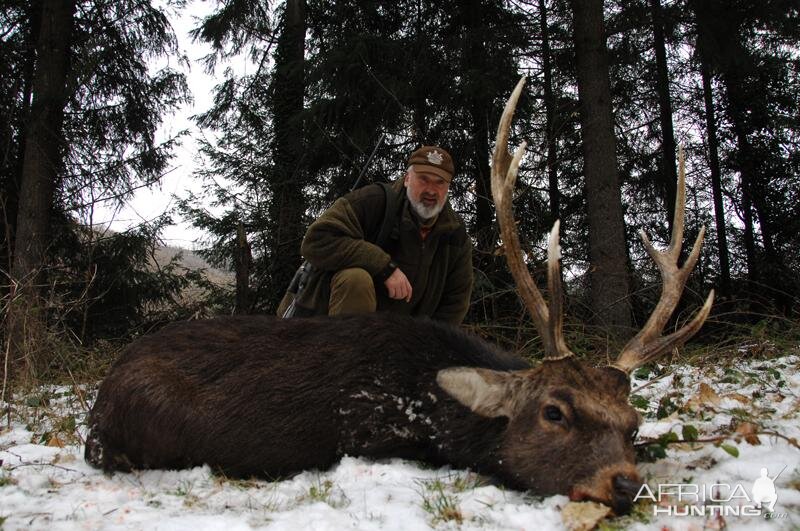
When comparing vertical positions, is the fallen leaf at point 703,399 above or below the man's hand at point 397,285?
below

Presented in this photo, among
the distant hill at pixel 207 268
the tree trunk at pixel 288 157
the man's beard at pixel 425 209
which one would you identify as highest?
the tree trunk at pixel 288 157

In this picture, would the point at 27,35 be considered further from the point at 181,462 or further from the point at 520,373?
the point at 520,373

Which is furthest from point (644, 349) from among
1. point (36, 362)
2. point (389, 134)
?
point (389, 134)

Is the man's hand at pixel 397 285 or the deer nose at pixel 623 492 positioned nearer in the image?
the deer nose at pixel 623 492

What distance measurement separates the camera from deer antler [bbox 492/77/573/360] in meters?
3.00

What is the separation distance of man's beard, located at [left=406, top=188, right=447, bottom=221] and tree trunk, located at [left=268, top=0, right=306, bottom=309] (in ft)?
18.0

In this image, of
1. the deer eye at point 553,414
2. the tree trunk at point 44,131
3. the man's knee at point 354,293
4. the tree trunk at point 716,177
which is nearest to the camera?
the deer eye at point 553,414

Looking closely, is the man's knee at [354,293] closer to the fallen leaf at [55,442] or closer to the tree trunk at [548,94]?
the fallen leaf at [55,442]

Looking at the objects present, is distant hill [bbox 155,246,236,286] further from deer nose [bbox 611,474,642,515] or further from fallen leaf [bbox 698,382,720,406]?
deer nose [bbox 611,474,642,515]

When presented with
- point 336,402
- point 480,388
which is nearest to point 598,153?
point 480,388

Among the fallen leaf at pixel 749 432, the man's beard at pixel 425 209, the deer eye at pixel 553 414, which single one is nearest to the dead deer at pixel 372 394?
the deer eye at pixel 553 414

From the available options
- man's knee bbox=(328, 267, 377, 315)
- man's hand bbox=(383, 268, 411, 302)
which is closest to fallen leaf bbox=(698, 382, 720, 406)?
man's hand bbox=(383, 268, 411, 302)

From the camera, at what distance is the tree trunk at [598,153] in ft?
27.3

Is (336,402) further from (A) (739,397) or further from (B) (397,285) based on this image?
(A) (739,397)
